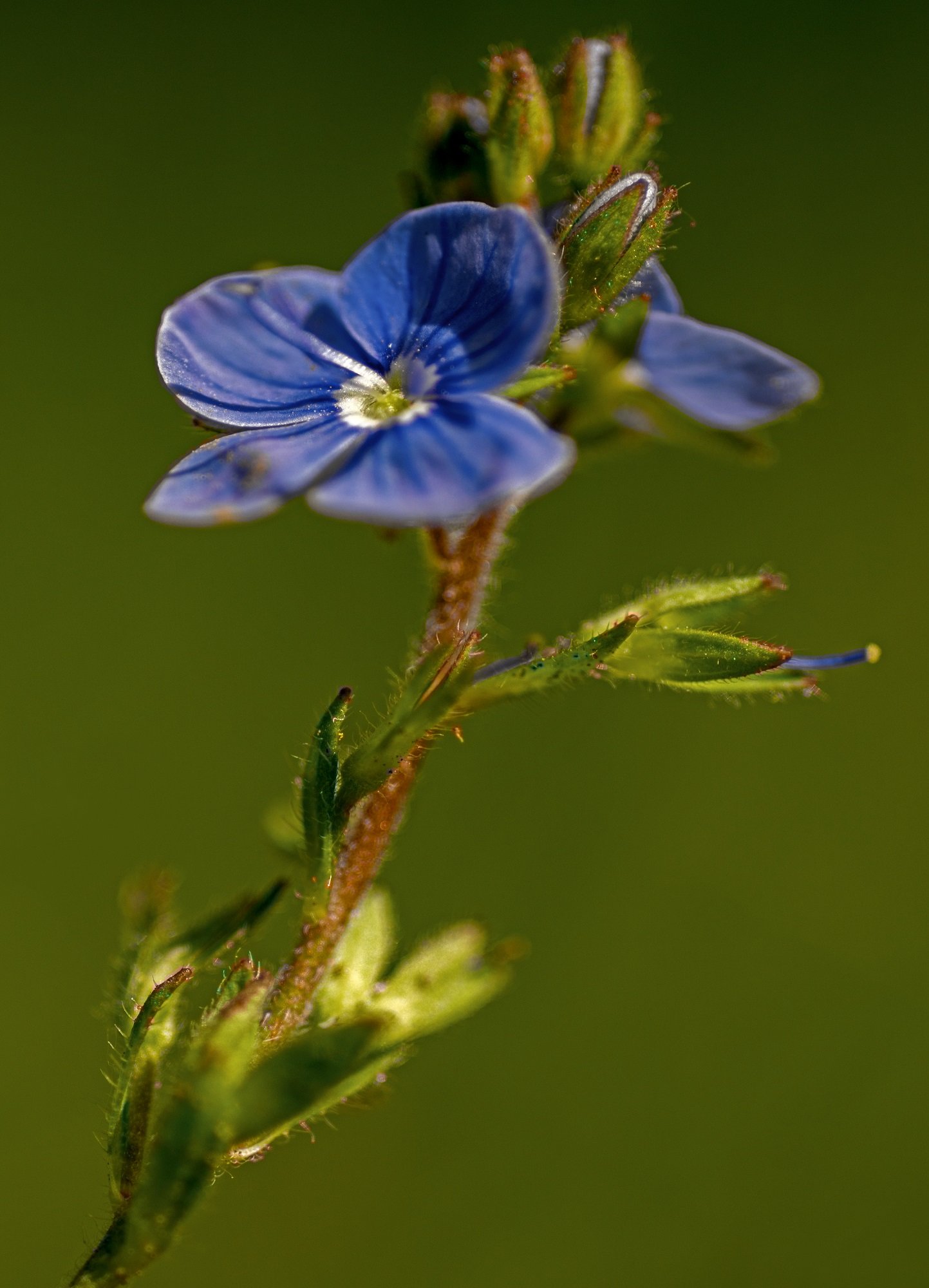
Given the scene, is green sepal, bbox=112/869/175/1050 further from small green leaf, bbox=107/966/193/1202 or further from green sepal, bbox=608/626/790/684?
green sepal, bbox=608/626/790/684

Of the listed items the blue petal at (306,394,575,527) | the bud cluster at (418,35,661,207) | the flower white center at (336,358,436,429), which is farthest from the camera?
the bud cluster at (418,35,661,207)

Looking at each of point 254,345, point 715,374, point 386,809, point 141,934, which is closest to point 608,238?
point 715,374

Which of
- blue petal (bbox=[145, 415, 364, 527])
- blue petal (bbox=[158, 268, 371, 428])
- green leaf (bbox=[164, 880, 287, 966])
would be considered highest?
blue petal (bbox=[158, 268, 371, 428])

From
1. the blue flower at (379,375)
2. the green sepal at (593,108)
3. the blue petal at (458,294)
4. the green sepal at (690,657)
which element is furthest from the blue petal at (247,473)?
the green sepal at (593,108)

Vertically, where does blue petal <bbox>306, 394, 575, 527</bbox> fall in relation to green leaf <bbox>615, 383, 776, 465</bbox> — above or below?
above

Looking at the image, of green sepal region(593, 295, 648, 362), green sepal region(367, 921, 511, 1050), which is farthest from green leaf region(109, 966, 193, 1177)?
green sepal region(593, 295, 648, 362)

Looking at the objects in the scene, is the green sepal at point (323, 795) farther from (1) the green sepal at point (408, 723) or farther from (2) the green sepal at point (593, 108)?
(2) the green sepal at point (593, 108)

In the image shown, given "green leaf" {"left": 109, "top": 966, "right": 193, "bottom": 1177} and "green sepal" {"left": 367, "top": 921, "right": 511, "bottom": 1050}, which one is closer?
"green leaf" {"left": 109, "top": 966, "right": 193, "bottom": 1177}
